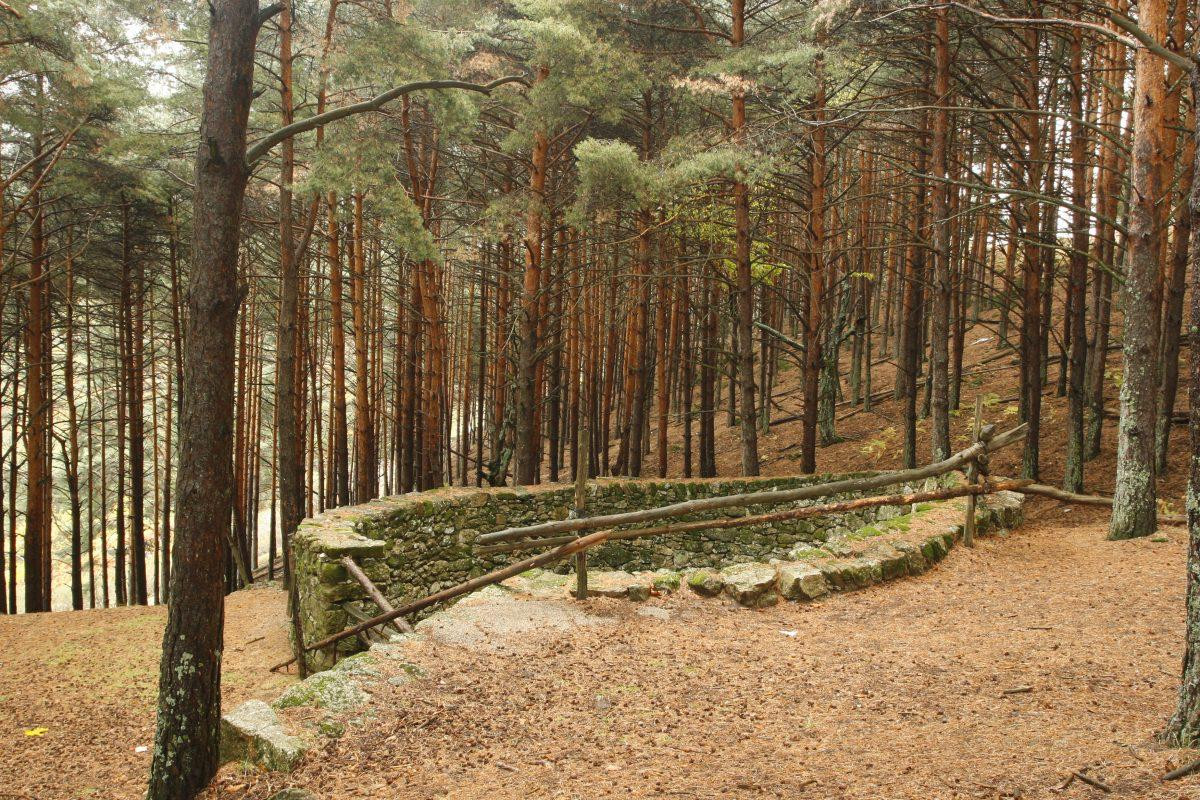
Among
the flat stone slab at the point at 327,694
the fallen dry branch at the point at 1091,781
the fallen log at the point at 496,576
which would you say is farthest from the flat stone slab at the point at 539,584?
the fallen dry branch at the point at 1091,781

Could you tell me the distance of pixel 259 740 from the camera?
3787 millimetres

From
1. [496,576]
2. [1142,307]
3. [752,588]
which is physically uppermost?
[1142,307]

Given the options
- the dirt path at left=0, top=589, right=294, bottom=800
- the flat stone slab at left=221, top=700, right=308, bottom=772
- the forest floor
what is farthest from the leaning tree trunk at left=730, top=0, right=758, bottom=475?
the flat stone slab at left=221, top=700, right=308, bottom=772

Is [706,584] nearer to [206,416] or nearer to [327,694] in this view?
[327,694]

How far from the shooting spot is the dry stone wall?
284 inches

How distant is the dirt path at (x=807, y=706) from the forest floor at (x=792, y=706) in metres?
0.02

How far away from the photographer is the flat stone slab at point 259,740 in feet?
12.0

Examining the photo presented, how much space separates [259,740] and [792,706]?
2.89 metres

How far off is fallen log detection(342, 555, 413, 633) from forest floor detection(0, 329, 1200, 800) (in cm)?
104

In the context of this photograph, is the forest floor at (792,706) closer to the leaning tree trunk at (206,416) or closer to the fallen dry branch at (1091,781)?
the fallen dry branch at (1091,781)

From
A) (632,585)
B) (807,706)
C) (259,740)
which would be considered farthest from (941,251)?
(259,740)

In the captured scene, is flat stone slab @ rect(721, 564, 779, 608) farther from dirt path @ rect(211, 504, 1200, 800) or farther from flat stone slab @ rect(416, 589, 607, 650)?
flat stone slab @ rect(416, 589, 607, 650)

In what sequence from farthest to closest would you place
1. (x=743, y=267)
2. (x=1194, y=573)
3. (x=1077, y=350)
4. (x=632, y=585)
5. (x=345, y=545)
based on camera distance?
(x=743, y=267) < (x=1077, y=350) < (x=345, y=545) < (x=632, y=585) < (x=1194, y=573)

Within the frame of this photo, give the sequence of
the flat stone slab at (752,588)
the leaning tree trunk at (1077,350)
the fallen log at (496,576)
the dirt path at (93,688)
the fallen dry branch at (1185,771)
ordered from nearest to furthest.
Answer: the fallen dry branch at (1185,771), the fallen log at (496,576), the dirt path at (93,688), the flat stone slab at (752,588), the leaning tree trunk at (1077,350)
